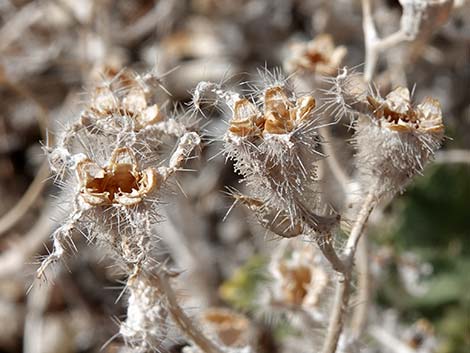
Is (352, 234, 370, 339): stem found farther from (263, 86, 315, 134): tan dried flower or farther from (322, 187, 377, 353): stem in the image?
(263, 86, 315, 134): tan dried flower

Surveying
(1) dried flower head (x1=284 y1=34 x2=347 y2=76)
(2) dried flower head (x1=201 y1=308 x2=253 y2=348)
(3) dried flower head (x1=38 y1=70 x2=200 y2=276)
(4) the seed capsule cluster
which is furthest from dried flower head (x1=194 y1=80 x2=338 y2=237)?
(2) dried flower head (x1=201 y1=308 x2=253 y2=348)

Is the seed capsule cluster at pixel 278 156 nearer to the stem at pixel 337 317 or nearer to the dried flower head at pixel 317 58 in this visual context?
the stem at pixel 337 317

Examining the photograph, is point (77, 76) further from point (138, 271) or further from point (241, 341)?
point (138, 271)

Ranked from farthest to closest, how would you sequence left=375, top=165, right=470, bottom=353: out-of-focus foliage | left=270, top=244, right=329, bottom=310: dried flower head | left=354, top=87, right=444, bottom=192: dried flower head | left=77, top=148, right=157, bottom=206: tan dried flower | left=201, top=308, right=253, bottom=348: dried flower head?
left=375, top=165, right=470, bottom=353: out-of-focus foliage, left=201, top=308, right=253, bottom=348: dried flower head, left=270, top=244, right=329, bottom=310: dried flower head, left=354, top=87, right=444, bottom=192: dried flower head, left=77, top=148, right=157, bottom=206: tan dried flower

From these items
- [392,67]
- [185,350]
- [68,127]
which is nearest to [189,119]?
[68,127]

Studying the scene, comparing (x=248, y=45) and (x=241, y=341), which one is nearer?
(x=241, y=341)

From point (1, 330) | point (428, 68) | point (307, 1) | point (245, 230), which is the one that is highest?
point (307, 1)
